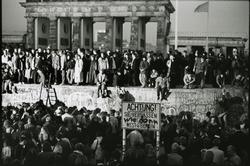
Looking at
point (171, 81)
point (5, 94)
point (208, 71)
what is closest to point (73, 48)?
point (5, 94)

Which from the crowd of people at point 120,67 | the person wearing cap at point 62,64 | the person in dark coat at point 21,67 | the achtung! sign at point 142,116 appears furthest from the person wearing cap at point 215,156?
the person in dark coat at point 21,67

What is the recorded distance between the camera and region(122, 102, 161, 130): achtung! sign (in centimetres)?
834

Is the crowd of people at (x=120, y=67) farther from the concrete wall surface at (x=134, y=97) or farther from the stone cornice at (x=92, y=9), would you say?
the stone cornice at (x=92, y=9)

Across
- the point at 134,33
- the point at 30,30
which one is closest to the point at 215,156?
the point at 134,33

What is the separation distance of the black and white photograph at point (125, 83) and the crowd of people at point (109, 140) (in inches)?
0.8

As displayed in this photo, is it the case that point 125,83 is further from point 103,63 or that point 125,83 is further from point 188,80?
point 188,80

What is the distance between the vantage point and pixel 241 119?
7.93 metres

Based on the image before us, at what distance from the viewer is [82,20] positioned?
10.2 metres

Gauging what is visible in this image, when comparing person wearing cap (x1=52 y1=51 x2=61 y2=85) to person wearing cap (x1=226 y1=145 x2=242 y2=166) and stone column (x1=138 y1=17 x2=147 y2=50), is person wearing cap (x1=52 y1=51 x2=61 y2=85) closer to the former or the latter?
stone column (x1=138 y1=17 x2=147 y2=50)

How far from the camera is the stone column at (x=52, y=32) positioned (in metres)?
10.0

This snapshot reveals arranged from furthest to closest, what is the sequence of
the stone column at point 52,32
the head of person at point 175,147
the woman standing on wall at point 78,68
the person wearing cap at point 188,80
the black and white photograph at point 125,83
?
the woman standing on wall at point 78,68 < the stone column at point 52,32 < the person wearing cap at point 188,80 < the black and white photograph at point 125,83 < the head of person at point 175,147

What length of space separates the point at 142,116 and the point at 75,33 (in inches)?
113

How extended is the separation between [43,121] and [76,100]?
1.21 m

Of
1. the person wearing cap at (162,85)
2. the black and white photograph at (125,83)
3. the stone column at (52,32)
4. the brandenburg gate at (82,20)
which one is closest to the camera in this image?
the black and white photograph at (125,83)
